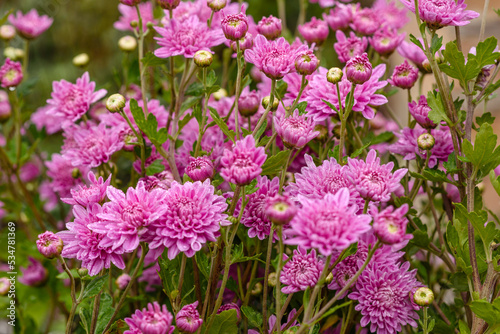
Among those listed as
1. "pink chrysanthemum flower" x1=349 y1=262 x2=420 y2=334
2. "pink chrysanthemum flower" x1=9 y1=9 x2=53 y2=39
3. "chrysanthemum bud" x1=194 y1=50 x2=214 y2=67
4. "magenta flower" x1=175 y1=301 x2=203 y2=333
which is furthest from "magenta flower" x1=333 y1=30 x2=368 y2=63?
"pink chrysanthemum flower" x1=9 y1=9 x2=53 y2=39

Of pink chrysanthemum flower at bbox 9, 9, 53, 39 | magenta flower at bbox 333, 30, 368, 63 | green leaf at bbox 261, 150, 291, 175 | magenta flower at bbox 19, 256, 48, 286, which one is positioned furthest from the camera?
pink chrysanthemum flower at bbox 9, 9, 53, 39

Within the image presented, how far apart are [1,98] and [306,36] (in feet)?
2.27

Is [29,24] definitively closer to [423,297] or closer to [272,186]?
[272,186]

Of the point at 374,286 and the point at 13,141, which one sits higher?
the point at 374,286

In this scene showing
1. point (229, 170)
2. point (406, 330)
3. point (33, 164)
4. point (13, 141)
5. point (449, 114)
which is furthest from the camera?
point (33, 164)

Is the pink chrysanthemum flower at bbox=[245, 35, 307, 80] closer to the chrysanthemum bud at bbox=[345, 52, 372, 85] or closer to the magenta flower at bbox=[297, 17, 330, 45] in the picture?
the chrysanthemum bud at bbox=[345, 52, 372, 85]

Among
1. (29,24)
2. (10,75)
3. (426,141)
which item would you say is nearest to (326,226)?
(426,141)

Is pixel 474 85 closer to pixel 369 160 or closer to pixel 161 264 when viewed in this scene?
pixel 369 160

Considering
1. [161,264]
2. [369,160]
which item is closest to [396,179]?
[369,160]

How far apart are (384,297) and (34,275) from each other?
65 cm

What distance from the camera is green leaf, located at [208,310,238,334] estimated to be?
606mm

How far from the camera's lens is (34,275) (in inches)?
37.6

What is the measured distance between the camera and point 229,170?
53 cm

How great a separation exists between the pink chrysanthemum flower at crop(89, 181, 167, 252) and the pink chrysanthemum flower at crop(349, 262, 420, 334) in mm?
254
